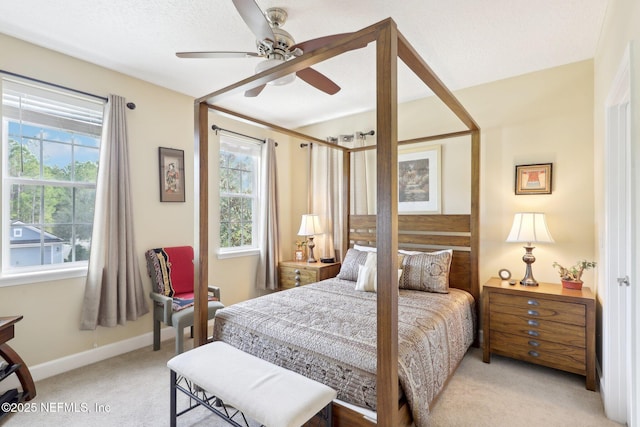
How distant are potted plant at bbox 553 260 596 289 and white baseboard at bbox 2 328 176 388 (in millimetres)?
3803

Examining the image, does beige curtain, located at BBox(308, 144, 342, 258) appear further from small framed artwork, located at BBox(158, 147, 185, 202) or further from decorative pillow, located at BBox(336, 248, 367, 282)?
small framed artwork, located at BBox(158, 147, 185, 202)

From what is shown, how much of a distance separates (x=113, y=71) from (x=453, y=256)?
3.81 m

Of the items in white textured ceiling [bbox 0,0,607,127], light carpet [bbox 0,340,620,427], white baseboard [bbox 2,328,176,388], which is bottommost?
light carpet [bbox 0,340,620,427]

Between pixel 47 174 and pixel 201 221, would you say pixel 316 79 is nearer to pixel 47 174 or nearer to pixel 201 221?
pixel 201 221

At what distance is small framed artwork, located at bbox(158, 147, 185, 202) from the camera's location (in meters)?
3.33

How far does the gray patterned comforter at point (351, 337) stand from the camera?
1642 mm

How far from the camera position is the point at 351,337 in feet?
6.04

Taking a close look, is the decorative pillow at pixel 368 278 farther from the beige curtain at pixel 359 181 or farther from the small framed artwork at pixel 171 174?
the small framed artwork at pixel 171 174

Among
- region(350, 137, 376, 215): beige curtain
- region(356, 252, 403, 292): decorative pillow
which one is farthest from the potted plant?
region(350, 137, 376, 215): beige curtain

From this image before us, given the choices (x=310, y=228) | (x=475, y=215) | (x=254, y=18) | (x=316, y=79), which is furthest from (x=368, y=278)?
(x=254, y=18)

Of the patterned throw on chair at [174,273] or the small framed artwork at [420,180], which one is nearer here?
the patterned throw on chair at [174,273]

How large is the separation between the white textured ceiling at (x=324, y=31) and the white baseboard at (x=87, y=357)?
2591 mm

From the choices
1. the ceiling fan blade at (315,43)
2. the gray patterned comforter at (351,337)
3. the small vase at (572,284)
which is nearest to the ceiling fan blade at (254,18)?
the ceiling fan blade at (315,43)

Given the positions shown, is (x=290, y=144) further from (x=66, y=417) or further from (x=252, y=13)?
(x=66, y=417)
